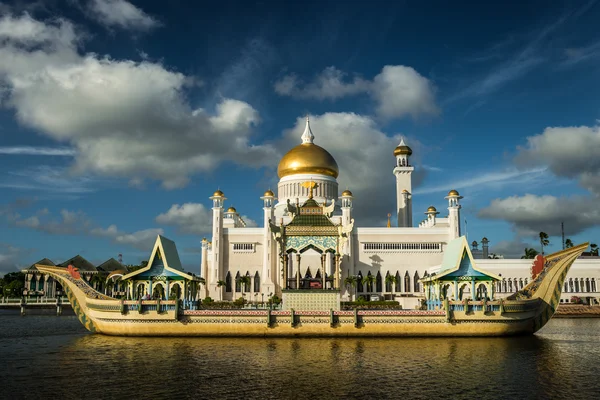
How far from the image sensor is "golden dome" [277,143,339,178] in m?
60.3

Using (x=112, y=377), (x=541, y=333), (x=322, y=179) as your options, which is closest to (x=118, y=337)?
(x=112, y=377)

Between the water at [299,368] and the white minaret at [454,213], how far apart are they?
28.5 metres

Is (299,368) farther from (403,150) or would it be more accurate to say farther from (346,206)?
(403,150)

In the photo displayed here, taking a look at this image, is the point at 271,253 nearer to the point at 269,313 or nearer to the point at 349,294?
the point at 349,294

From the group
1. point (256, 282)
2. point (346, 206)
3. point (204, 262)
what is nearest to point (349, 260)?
point (346, 206)

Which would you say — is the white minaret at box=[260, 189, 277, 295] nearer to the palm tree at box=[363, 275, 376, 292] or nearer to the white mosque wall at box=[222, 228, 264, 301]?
the white mosque wall at box=[222, 228, 264, 301]

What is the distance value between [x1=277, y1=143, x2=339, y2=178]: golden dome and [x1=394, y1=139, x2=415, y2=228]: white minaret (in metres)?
8.52

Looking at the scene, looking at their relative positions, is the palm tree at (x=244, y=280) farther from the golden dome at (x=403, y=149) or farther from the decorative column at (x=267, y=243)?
the golden dome at (x=403, y=149)

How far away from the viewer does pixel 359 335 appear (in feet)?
88.5

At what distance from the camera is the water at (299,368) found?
1512cm

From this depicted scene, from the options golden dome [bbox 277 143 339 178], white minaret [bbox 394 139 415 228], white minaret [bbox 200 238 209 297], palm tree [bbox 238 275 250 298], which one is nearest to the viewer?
palm tree [bbox 238 275 250 298]

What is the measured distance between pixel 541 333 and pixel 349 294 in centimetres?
2491

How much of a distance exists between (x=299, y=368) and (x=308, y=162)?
142 feet

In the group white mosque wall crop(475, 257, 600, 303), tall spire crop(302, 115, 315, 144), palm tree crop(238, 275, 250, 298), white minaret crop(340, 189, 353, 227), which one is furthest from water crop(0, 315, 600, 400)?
tall spire crop(302, 115, 315, 144)
